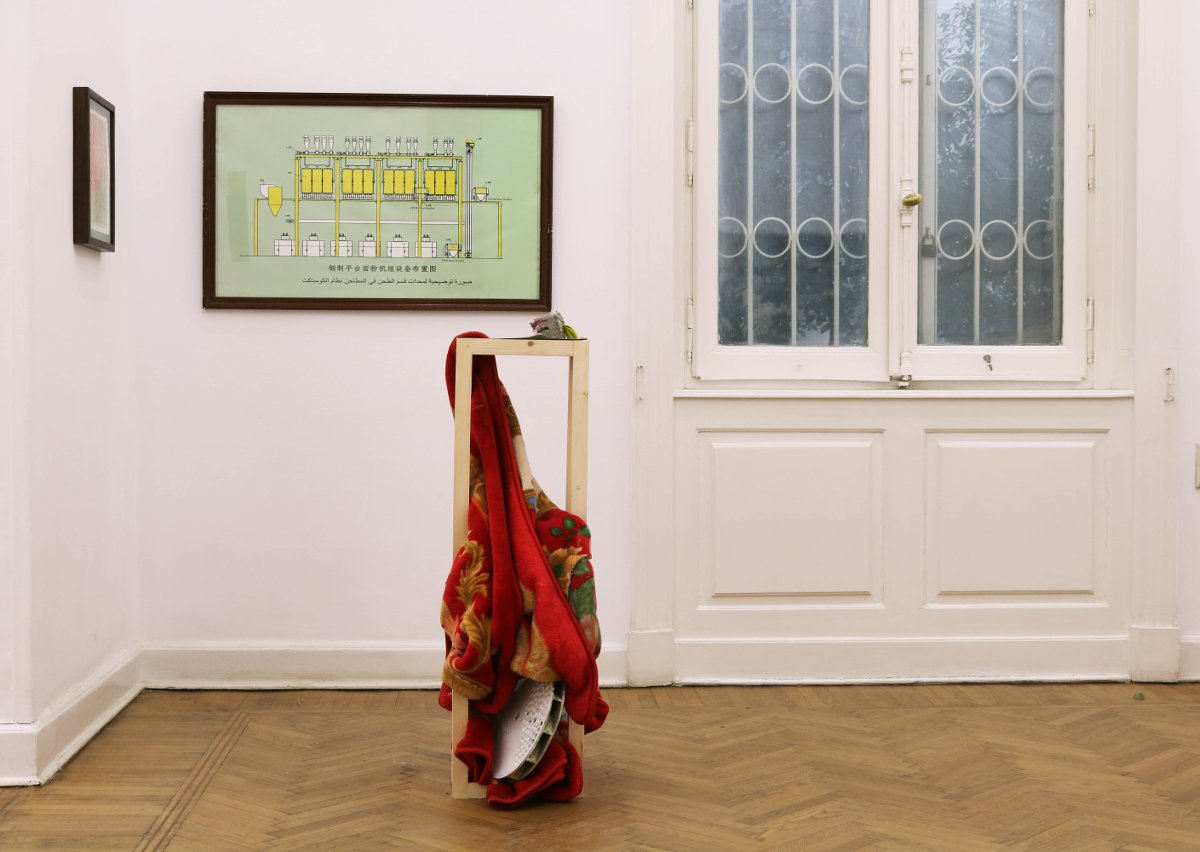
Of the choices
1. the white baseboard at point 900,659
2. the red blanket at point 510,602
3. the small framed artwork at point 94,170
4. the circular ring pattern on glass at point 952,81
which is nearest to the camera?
the red blanket at point 510,602

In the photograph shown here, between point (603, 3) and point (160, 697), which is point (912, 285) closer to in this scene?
point (603, 3)

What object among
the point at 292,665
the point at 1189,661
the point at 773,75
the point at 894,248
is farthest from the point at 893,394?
the point at 292,665

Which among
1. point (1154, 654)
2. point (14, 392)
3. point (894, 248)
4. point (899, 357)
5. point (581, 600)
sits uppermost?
point (894, 248)

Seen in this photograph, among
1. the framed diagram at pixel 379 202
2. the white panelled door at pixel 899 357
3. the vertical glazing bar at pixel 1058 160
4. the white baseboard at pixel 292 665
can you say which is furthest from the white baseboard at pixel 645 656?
the vertical glazing bar at pixel 1058 160

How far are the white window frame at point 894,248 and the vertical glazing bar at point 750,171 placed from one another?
0.10 meters

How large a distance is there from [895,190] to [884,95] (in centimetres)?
29

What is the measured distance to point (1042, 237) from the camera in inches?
150

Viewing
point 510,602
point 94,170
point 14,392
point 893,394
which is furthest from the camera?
point 893,394

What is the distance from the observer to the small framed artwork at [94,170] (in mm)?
3020

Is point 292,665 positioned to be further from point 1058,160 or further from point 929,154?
point 1058,160

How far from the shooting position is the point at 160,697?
347cm

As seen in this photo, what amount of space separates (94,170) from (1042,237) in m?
2.75

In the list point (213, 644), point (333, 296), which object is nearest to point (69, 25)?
point (333, 296)

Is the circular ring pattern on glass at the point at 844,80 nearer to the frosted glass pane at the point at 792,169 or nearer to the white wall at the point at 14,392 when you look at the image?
the frosted glass pane at the point at 792,169
